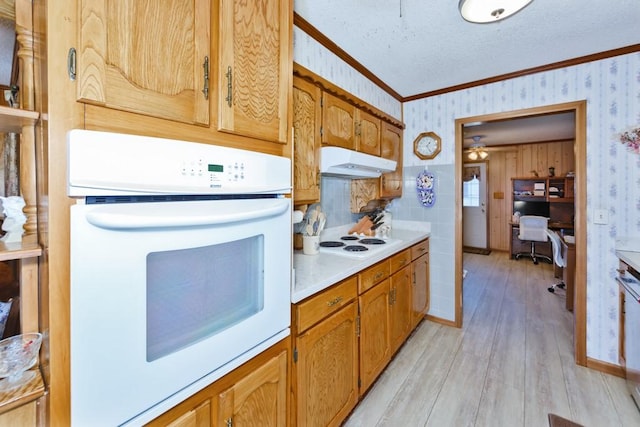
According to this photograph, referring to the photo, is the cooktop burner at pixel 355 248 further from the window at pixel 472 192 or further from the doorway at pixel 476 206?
the window at pixel 472 192

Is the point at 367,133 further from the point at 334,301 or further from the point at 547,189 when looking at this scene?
the point at 547,189

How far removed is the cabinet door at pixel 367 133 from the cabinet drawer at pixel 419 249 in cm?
92

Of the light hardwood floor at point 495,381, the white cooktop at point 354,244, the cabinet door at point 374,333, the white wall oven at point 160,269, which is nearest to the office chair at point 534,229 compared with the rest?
the light hardwood floor at point 495,381

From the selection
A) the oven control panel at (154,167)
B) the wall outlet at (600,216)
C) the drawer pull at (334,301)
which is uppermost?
Answer: the oven control panel at (154,167)

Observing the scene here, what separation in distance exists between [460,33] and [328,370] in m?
2.21

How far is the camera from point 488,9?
1.36 metres

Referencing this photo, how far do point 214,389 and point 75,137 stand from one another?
2.61 feet

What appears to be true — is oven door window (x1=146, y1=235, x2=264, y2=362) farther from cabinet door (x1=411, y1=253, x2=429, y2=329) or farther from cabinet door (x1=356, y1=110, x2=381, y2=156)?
cabinet door (x1=411, y1=253, x2=429, y2=329)

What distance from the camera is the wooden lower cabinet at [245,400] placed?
0.81 m

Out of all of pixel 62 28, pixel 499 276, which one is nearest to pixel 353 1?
pixel 62 28

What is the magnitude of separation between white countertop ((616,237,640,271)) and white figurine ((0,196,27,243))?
2746 mm

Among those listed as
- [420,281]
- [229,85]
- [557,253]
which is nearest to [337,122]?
[229,85]

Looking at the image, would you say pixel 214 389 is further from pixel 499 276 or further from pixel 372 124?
pixel 499 276

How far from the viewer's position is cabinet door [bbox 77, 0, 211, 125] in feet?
2.10
